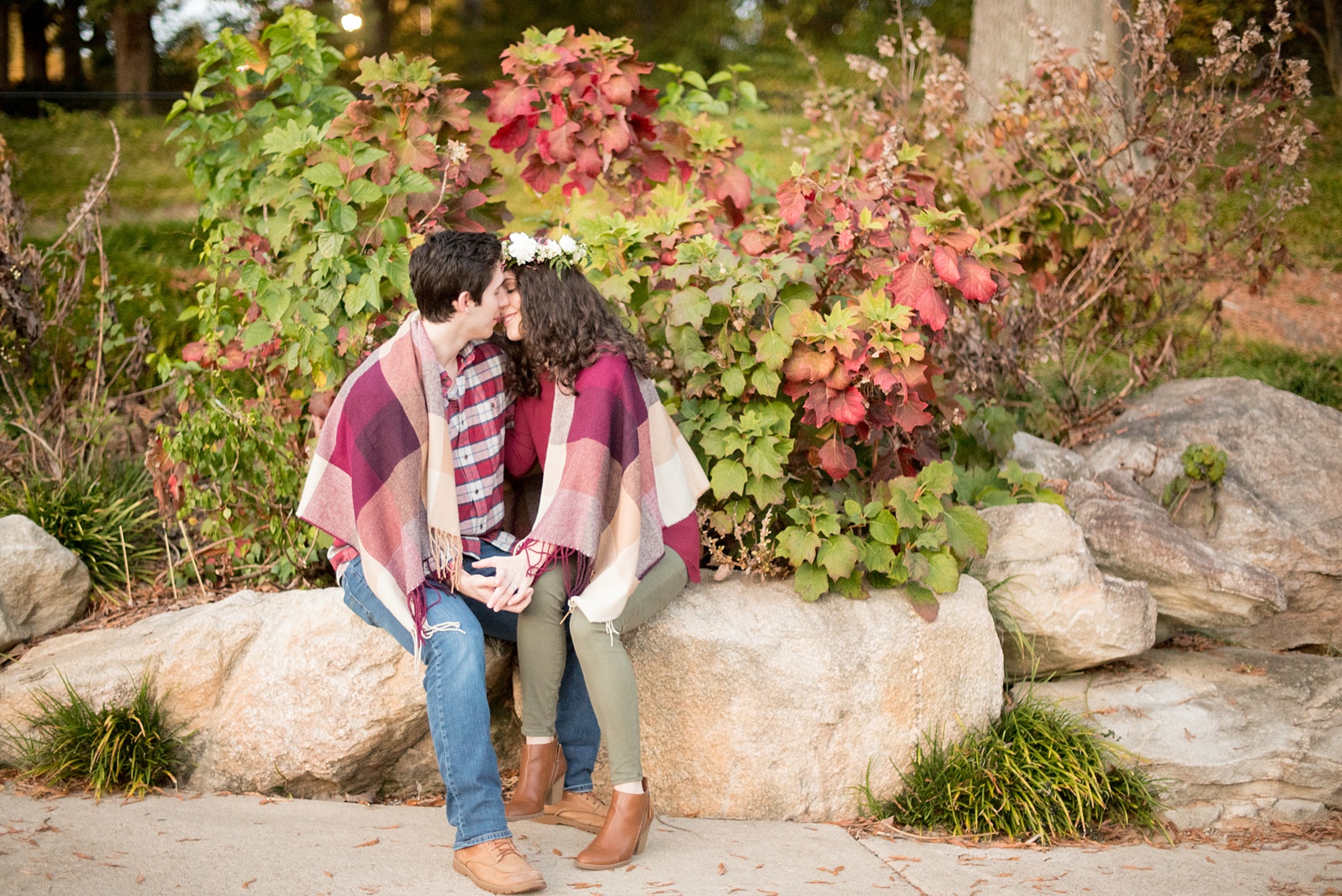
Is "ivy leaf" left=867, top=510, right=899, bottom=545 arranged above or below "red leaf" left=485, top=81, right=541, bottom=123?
below

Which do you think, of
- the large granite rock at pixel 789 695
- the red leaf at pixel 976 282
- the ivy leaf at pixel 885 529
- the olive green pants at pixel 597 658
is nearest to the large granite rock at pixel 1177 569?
the large granite rock at pixel 789 695

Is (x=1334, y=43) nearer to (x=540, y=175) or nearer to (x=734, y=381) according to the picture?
(x=540, y=175)

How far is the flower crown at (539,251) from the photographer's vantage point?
2.90 m

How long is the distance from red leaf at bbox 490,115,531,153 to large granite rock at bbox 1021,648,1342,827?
2.48m

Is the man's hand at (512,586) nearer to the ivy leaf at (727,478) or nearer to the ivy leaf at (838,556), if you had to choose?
the ivy leaf at (727,478)

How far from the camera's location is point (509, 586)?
9.25 feet

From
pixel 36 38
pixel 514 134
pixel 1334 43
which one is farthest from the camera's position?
pixel 36 38

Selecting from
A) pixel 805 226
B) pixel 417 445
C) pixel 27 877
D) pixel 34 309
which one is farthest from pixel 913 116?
pixel 27 877

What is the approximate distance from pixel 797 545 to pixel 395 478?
3.78ft

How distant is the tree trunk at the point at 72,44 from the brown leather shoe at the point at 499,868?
13.9 meters

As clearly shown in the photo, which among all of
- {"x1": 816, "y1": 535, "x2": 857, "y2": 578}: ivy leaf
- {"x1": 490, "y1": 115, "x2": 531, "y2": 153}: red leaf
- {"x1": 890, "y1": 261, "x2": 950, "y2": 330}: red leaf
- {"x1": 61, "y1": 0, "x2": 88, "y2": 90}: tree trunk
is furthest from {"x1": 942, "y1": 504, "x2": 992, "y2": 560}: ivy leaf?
{"x1": 61, "y1": 0, "x2": 88, "y2": 90}: tree trunk

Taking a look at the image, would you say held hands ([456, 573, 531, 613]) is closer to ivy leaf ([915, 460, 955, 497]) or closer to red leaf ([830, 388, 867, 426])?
red leaf ([830, 388, 867, 426])

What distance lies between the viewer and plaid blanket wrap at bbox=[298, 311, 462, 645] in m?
2.76

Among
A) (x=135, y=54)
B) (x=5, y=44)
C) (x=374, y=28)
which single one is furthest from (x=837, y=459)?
(x=5, y=44)
